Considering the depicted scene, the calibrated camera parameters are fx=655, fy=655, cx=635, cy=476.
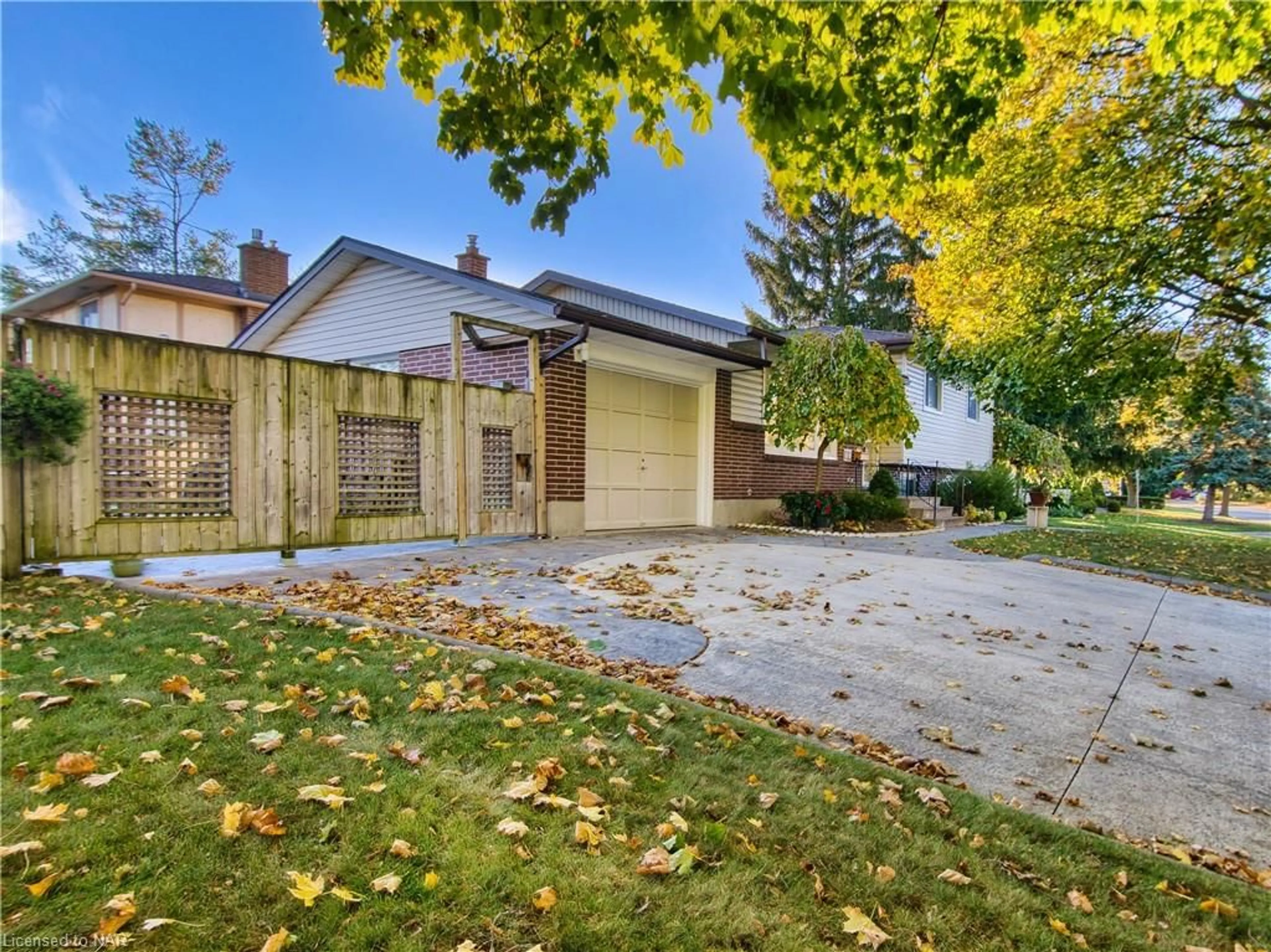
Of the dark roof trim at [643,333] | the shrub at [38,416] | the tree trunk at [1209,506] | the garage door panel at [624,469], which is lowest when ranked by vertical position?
the tree trunk at [1209,506]

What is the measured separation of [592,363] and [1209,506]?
26.3 m

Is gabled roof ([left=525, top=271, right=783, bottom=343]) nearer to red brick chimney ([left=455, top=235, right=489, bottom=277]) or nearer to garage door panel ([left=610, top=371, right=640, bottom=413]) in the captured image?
red brick chimney ([left=455, top=235, right=489, bottom=277])

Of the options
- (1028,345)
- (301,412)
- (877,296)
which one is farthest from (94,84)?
(877,296)

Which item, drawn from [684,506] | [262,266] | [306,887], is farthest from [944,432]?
[306,887]

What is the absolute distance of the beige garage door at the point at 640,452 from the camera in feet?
33.1

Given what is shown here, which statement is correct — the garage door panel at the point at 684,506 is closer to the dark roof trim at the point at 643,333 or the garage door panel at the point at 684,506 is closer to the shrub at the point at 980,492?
the dark roof trim at the point at 643,333

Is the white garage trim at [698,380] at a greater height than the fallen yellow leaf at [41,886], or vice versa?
the white garage trim at [698,380]

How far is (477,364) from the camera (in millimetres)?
9539

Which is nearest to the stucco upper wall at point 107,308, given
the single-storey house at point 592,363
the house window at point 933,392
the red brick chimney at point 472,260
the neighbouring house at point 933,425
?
the single-storey house at point 592,363

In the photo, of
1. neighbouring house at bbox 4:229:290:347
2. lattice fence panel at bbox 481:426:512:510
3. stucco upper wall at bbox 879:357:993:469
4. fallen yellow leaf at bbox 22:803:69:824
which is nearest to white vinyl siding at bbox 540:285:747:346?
stucco upper wall at bbox 879:357:993:469

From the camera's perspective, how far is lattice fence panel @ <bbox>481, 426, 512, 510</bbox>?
26.9 ft

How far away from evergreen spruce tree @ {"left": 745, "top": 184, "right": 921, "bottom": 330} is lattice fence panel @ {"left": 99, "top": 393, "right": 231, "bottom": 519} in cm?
2520

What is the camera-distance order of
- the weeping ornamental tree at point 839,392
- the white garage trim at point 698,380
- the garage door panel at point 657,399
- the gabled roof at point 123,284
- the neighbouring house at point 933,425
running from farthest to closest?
the neighbouring house at point 933,425
the gabled roof at point 123,284
the weeping ornamental tree at point 839,392
the garage door panel at point 657,399
the white garage trim at point 698,380

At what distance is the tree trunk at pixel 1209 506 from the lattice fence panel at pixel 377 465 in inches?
1087
